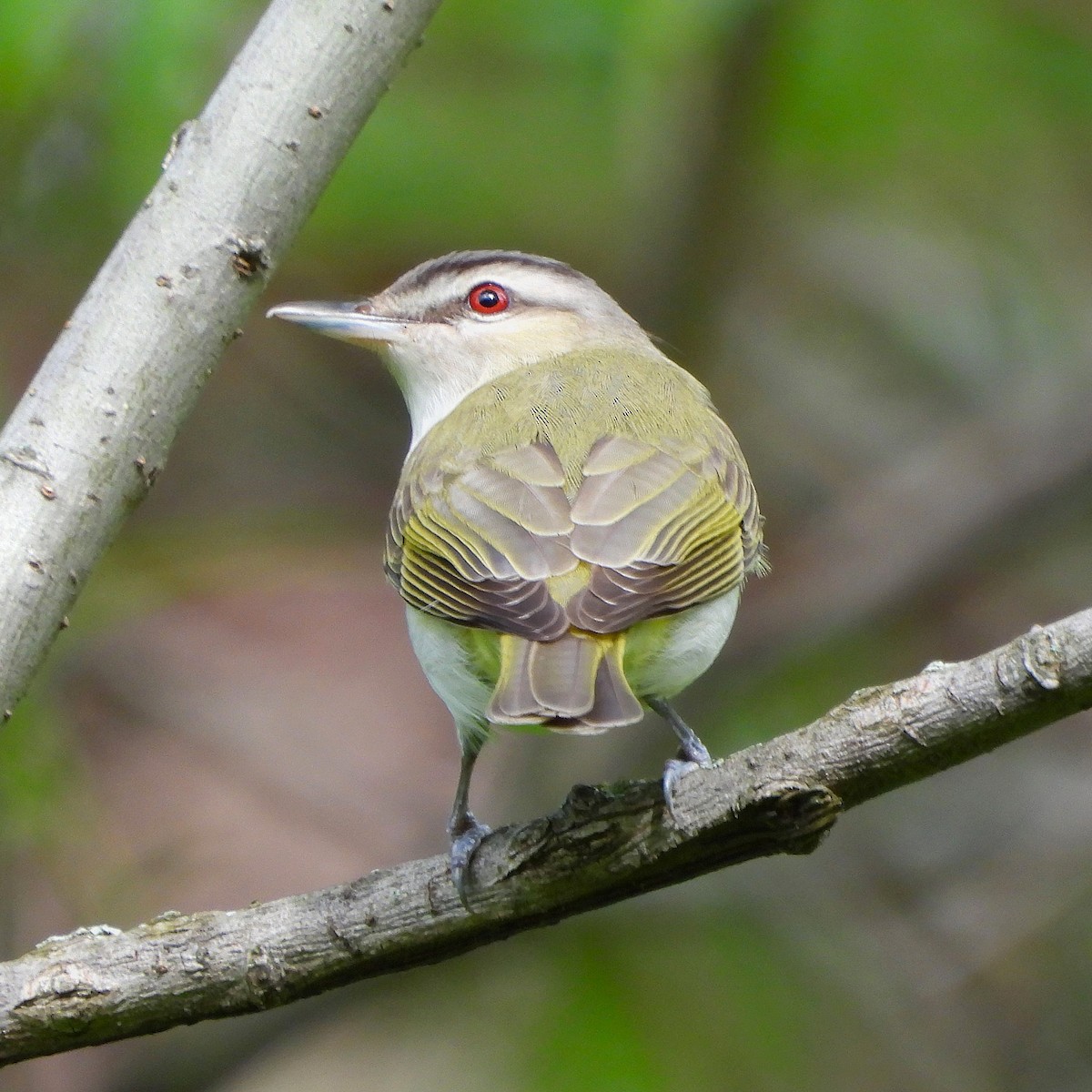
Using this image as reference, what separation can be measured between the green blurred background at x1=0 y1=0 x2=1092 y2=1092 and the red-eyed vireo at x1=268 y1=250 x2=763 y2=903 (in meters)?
1.36

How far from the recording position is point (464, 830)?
336 centimetres

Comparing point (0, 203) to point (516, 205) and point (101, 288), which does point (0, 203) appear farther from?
point (101, 288)

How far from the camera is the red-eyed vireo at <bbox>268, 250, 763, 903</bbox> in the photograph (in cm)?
296

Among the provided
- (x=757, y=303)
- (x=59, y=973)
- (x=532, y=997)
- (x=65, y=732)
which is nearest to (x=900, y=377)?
(x=757, y=303)

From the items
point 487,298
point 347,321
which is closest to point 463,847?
point 347,321

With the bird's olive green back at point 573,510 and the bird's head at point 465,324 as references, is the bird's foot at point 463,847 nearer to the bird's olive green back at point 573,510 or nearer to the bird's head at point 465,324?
the bird's olive green back at point 573,510

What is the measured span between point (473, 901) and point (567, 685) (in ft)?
1.43

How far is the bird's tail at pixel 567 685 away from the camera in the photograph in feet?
8.98

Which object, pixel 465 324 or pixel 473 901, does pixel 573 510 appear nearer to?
pixel 473 901

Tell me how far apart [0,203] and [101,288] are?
312cm

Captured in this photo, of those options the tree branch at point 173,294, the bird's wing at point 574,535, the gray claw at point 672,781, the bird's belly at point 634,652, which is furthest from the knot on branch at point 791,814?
the tree branch at point 173,294

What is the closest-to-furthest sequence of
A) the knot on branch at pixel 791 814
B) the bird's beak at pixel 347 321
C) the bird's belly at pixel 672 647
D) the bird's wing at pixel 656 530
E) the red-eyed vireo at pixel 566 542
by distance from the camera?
Result: the knot on branch at pixel 791 814, the red-eyed vireo at pixel 566 542, the bird's wing at pixel 656 530, the bird's belly at pixel 672 647, the bird's beak at pixel 347 321

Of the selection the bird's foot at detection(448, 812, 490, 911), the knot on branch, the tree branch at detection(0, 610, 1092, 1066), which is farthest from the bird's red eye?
the knot on branch

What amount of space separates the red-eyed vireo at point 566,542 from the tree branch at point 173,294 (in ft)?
2.43
